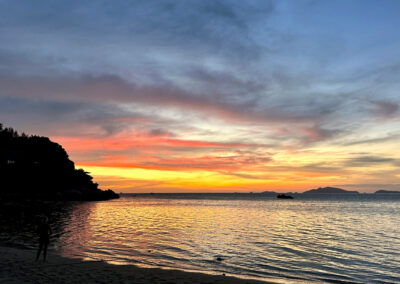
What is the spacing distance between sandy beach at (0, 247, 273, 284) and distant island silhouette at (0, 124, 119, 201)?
141 meters

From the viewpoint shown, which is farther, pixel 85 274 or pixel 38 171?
pixel 38 171

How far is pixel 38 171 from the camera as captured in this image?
6284 inches

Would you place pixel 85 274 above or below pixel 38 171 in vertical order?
below

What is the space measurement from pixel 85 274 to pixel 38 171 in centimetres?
16188

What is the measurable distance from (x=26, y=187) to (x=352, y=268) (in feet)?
525

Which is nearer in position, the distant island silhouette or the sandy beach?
the sandy beach

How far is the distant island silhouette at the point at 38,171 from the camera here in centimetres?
14775

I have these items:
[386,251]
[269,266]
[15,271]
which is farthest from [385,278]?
[15,271]

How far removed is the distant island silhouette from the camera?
14775 centimetres

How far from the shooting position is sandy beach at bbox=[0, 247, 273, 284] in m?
17.3

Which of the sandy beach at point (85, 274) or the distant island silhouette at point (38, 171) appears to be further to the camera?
the distant island silhouette at point (38, 171)

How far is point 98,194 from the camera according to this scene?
18588 cm

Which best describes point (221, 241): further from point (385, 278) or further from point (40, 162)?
point (40, 162)

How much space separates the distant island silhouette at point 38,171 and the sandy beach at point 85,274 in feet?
461
